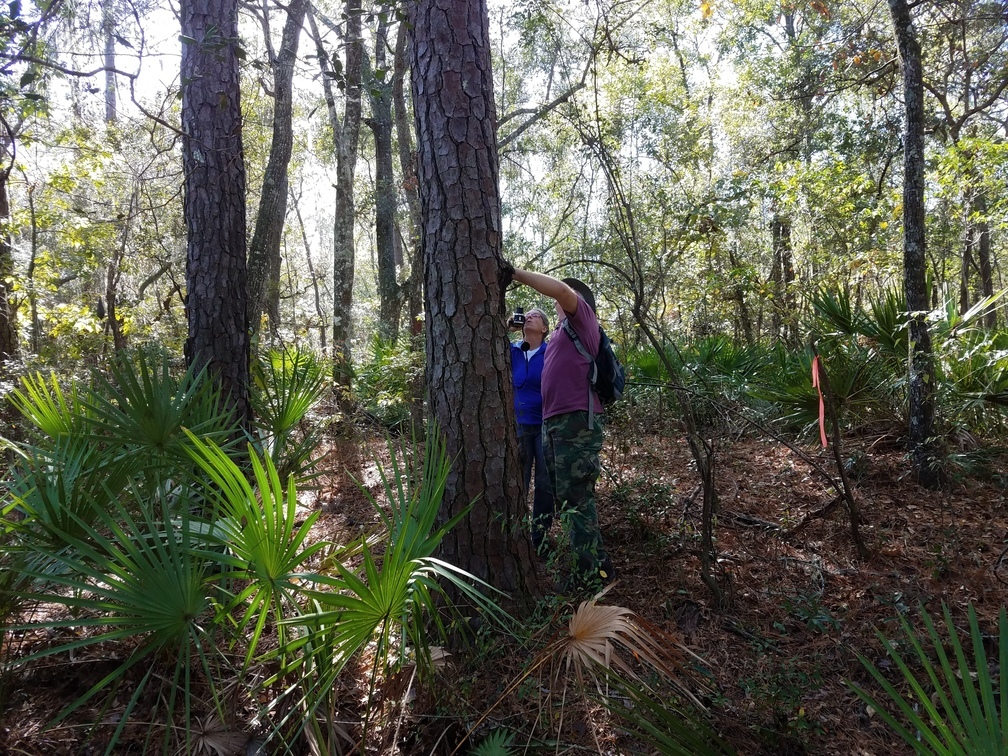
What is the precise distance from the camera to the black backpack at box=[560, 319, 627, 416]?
3.62 m

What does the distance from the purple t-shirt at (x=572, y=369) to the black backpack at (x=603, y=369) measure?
3 centimetres

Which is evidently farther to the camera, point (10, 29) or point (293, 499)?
point (10, 29)

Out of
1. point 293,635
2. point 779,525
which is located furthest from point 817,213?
point 293,635

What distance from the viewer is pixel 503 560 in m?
3.15

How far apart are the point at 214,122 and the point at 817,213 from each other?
879cm

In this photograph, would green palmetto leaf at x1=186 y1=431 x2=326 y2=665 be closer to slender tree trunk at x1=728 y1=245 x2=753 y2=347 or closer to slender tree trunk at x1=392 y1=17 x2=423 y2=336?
slender tree trunk at x1=392 y1=17 x2=423 y2=336

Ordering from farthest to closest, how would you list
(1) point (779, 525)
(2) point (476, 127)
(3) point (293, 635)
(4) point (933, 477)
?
(4) point (933, 477) → (1) point (779, 525) → (2) point (476, 127) → (3) point (293, 635)

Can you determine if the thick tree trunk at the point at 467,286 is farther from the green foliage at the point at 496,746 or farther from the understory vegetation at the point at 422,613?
the green foliage at the point at 496,746

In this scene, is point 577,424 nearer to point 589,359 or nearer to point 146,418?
point 589,359

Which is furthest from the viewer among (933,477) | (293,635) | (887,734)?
(933,477)

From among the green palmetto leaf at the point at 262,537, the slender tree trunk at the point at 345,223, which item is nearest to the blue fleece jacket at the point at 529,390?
the green palmetto leaf at the point at 262,537

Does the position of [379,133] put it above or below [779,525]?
above

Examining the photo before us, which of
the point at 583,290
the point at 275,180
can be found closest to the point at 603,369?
the point at 583,290

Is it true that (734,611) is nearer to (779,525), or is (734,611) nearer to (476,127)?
(779,525)
